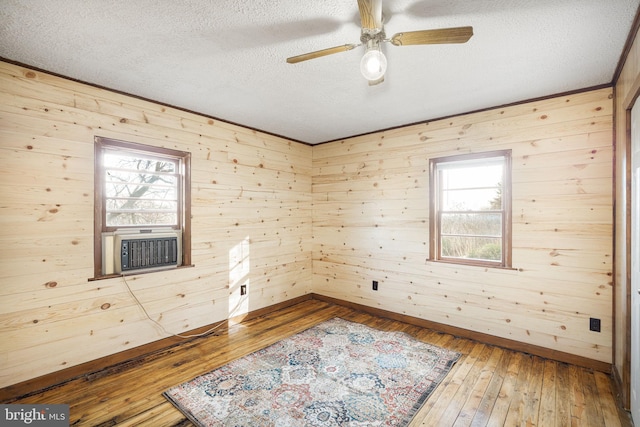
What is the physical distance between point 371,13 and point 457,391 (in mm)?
2677

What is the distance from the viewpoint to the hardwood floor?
6.57ft

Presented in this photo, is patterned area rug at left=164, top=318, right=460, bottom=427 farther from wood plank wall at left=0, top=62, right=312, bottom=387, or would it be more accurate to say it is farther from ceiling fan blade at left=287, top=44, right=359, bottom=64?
ceiling fan blade at left=287, top=44, right=359, bottom=64

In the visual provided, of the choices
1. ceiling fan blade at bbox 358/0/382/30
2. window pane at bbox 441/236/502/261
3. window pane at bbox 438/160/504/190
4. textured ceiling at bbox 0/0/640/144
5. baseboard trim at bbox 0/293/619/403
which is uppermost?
textured ceiling at bbox 0/0/640/144

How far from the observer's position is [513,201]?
3.00 m

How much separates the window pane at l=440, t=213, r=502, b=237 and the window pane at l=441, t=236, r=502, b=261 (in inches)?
2.7

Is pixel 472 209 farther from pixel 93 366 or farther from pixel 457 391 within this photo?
pixel 93 366

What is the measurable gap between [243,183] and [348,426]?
2852mm

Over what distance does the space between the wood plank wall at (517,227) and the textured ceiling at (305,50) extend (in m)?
0.33

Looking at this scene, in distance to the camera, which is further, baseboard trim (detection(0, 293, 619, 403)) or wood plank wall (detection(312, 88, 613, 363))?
wood plank wall (detection(312, 88, 613, 363))

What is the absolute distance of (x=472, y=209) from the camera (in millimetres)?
3354

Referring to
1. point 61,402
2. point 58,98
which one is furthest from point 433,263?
point 58,98

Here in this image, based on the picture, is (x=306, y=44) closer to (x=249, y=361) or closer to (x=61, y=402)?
(x=249, y=361)

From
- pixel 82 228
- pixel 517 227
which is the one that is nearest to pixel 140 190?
pixel 82 228

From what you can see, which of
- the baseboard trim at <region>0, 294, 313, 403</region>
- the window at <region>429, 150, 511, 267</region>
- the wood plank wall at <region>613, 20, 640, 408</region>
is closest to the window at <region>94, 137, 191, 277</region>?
the baseboard trim at <region>0, 294, 313, 403</region>
